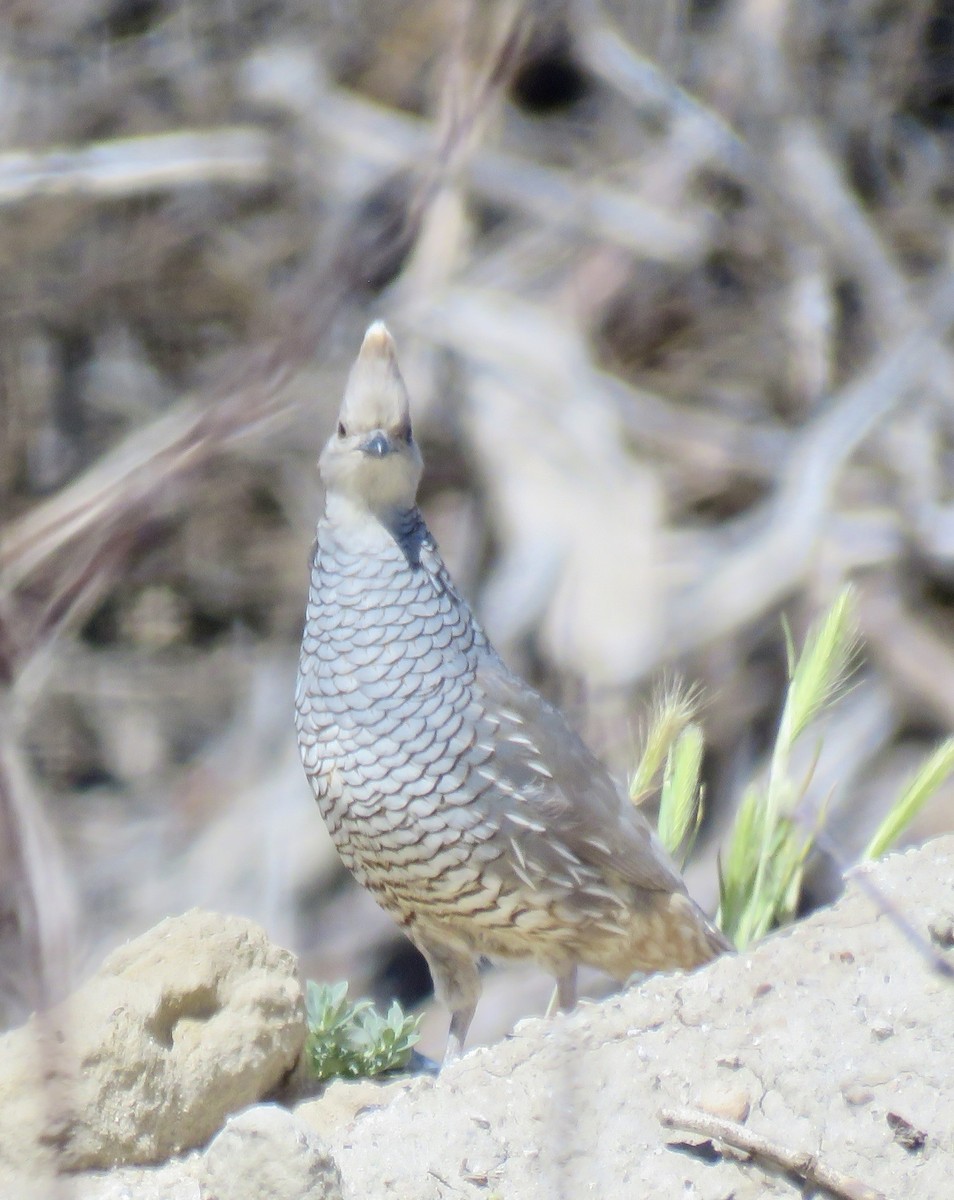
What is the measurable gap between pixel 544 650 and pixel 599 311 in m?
1.37

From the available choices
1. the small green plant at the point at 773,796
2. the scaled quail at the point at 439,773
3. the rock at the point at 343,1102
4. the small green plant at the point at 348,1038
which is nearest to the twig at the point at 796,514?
the small green plant at the point at 773,796

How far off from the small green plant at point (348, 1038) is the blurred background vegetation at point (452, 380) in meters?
2.08

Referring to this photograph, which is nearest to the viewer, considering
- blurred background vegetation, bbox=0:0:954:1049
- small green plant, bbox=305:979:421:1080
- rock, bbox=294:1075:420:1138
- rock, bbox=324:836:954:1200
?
rock, bbox=324:836:954:1200

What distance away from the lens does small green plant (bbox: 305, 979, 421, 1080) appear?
9.09ft

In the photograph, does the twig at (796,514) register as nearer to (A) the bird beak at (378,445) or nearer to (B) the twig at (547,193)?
(B) the twig at (547,193)

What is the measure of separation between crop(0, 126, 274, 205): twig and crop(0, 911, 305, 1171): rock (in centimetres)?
365

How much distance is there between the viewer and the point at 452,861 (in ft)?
9.58

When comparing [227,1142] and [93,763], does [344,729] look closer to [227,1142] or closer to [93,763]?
[227,1142]

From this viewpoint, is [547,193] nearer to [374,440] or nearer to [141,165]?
[141,165]

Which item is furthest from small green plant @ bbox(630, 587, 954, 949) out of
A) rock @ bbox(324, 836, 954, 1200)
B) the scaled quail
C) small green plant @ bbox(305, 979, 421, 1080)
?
small green plant @ bbox(305, 979, 421, 1080)

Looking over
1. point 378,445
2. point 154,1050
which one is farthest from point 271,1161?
point 378,445

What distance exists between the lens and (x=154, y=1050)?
2273 mm

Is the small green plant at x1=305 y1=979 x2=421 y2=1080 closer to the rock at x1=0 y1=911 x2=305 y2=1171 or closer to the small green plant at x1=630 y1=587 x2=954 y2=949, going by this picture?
the rock at x1=0 y1=911 x2=305 y2=1171

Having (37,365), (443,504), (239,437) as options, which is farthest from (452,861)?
(37,365)
